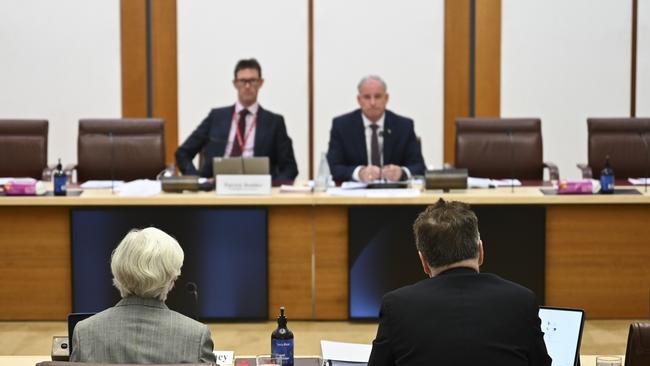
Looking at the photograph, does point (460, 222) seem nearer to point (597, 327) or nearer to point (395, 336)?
point (395, 336)

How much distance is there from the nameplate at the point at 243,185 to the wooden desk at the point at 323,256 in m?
0.10

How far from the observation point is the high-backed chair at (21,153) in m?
7.03

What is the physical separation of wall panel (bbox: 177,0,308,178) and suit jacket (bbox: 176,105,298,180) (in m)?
1.61

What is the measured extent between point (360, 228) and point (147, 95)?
3611 millimetres

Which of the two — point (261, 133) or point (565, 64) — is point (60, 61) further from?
point (565, 64)

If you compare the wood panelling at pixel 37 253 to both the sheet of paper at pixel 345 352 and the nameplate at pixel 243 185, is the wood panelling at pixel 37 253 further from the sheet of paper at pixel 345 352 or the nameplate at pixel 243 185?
the sheet of paper at pixel 345 352

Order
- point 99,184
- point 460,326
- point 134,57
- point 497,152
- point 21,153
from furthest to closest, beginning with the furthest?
point 134,57
point 21,153
point 497,152
point 99,184
point 460,326

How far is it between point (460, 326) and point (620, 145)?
186 inches

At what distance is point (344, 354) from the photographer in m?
3.26

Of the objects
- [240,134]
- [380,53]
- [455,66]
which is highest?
[380,53]

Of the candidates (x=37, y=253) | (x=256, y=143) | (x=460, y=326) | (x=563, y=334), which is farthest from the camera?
(x=256, y=143)

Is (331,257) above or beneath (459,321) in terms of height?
beneath

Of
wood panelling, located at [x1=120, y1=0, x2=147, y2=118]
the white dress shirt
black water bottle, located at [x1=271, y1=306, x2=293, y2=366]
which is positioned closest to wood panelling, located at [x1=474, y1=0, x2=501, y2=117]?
the white dress shirt

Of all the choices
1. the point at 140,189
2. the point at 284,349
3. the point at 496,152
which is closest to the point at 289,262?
the point at 140,189
